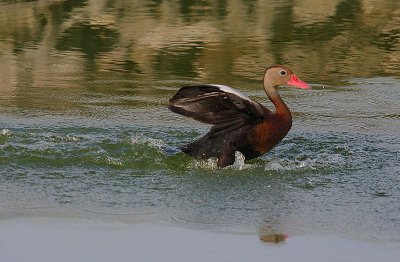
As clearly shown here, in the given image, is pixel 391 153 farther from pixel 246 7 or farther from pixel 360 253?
pixel 246 7

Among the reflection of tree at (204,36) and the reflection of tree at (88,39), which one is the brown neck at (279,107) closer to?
the reflection of tree at (204,36)

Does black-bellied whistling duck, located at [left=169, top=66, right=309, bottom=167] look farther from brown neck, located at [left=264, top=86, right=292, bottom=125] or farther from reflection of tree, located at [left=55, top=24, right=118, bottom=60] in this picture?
reflection of tree, located at [left=55, top=24, right=118, bottom=60]

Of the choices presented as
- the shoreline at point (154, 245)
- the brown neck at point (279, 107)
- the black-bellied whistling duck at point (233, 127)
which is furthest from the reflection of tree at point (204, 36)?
the shoreline at point (154, 245)

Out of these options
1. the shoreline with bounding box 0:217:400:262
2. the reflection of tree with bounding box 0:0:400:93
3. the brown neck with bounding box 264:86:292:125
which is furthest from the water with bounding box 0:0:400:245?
the brown neck with bounding box 264:86:292:125

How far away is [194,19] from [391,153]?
6.11m

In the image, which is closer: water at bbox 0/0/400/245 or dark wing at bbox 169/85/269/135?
water at bbox 0/0/400/245

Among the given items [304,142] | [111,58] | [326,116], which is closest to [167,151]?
[304,142]

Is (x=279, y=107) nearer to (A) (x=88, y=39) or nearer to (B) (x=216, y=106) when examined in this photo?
(B) (x=216, y=106)

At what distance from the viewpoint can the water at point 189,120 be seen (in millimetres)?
7422

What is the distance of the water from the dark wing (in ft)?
1.19

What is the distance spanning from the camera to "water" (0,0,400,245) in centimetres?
742

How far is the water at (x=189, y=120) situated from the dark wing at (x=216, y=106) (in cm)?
36

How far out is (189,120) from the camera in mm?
10367

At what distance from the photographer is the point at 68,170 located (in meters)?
8.40
